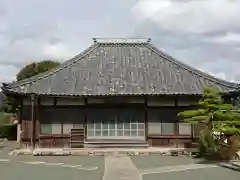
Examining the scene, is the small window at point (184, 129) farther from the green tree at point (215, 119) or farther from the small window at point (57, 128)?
the small window at point (57, 128)

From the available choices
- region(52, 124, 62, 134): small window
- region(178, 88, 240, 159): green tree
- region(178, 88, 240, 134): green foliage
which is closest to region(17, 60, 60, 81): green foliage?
region(52, 124, 62, 134): small window

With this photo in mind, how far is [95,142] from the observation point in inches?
936

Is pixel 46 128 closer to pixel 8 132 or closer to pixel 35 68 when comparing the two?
pixel 8 132

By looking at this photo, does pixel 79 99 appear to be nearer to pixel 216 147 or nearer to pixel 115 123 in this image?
pixel 115 123

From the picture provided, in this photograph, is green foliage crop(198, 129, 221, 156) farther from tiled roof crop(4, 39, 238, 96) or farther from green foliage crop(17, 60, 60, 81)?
green foliage crop(17, 60, 60, 81)

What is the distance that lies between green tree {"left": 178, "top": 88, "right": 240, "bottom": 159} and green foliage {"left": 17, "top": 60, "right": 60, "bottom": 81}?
3257cm

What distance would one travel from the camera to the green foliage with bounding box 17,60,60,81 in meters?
50.1

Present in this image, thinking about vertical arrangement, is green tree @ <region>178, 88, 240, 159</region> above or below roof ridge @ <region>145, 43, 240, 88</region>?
below

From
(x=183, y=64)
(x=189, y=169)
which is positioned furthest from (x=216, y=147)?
(x=183, y=64)

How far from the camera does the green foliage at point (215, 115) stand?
18375 mm

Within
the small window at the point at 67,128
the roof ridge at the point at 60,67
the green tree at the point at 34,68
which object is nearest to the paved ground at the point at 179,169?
the small window at the point at 67,128

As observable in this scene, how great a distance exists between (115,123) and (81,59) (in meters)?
5.19

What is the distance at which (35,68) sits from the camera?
50.8m

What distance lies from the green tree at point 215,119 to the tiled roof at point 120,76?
4.02 meters
